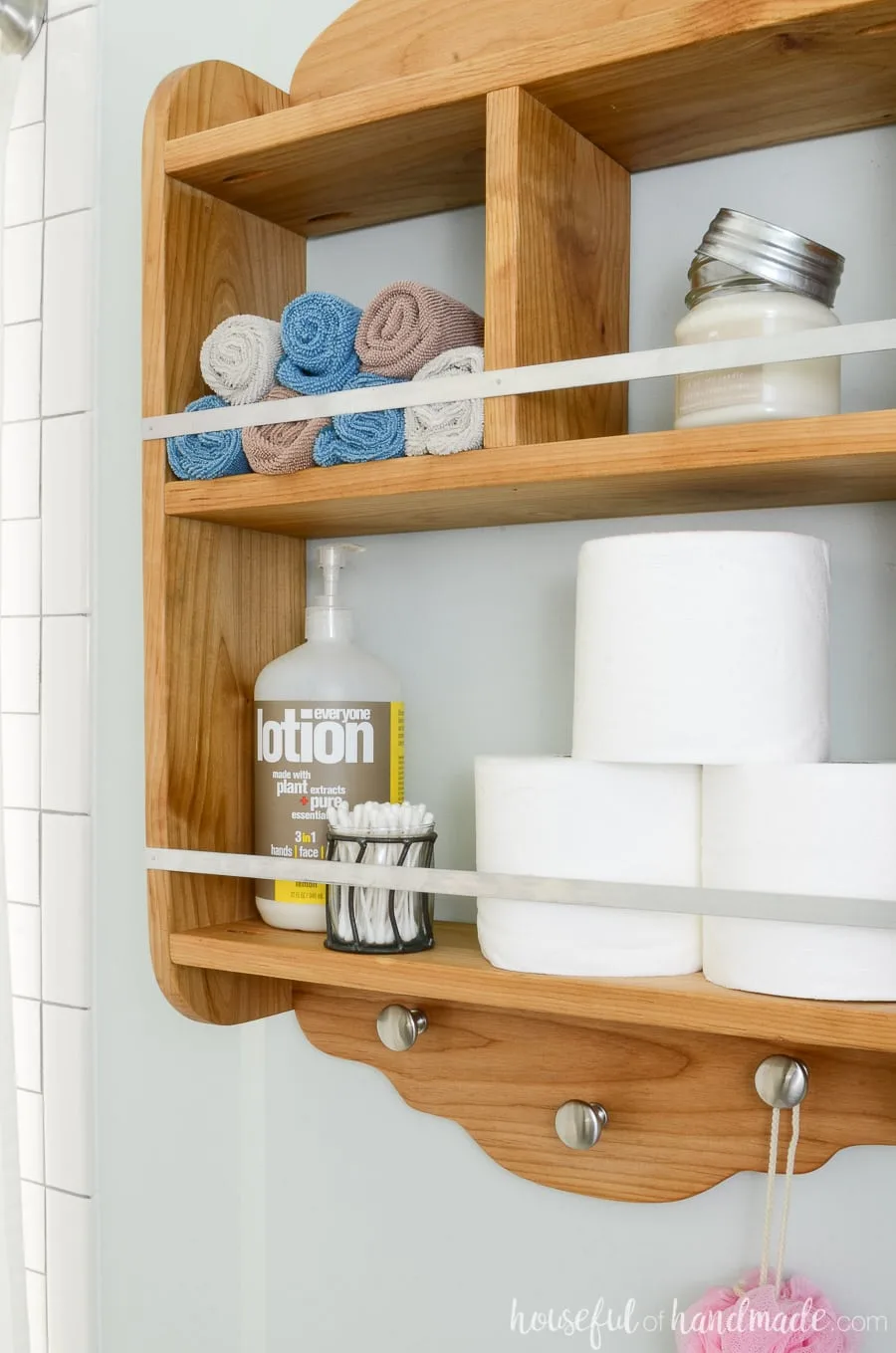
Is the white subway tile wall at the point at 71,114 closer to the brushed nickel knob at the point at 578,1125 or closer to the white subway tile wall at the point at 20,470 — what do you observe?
the white subway tile wall at the point at 20,470

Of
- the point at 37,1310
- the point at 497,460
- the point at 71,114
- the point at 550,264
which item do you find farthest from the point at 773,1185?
the point at 71,114

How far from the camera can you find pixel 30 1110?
3.37ft

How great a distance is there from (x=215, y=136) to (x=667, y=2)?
286 millimetres

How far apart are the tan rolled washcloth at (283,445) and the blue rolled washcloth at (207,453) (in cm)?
2

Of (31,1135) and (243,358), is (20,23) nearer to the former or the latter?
(243,358)

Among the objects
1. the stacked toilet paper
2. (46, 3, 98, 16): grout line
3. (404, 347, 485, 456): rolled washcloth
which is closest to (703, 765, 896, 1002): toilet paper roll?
the stacked toilet paper

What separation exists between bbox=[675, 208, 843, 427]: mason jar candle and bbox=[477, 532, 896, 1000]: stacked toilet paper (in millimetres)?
71

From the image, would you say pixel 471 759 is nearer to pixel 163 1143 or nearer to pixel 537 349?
pixel 537 349

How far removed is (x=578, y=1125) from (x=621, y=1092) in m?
0.04

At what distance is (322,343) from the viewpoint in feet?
Result: 2.45

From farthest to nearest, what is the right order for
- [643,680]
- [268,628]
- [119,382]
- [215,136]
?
[119,382] → [268,628] → [215,136] → [643,680]

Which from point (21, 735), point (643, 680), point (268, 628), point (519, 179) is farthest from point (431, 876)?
point (21, 735)

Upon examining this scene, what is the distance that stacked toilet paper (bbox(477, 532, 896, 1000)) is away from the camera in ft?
1.98

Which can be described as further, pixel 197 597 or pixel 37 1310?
pixel 37 1310
